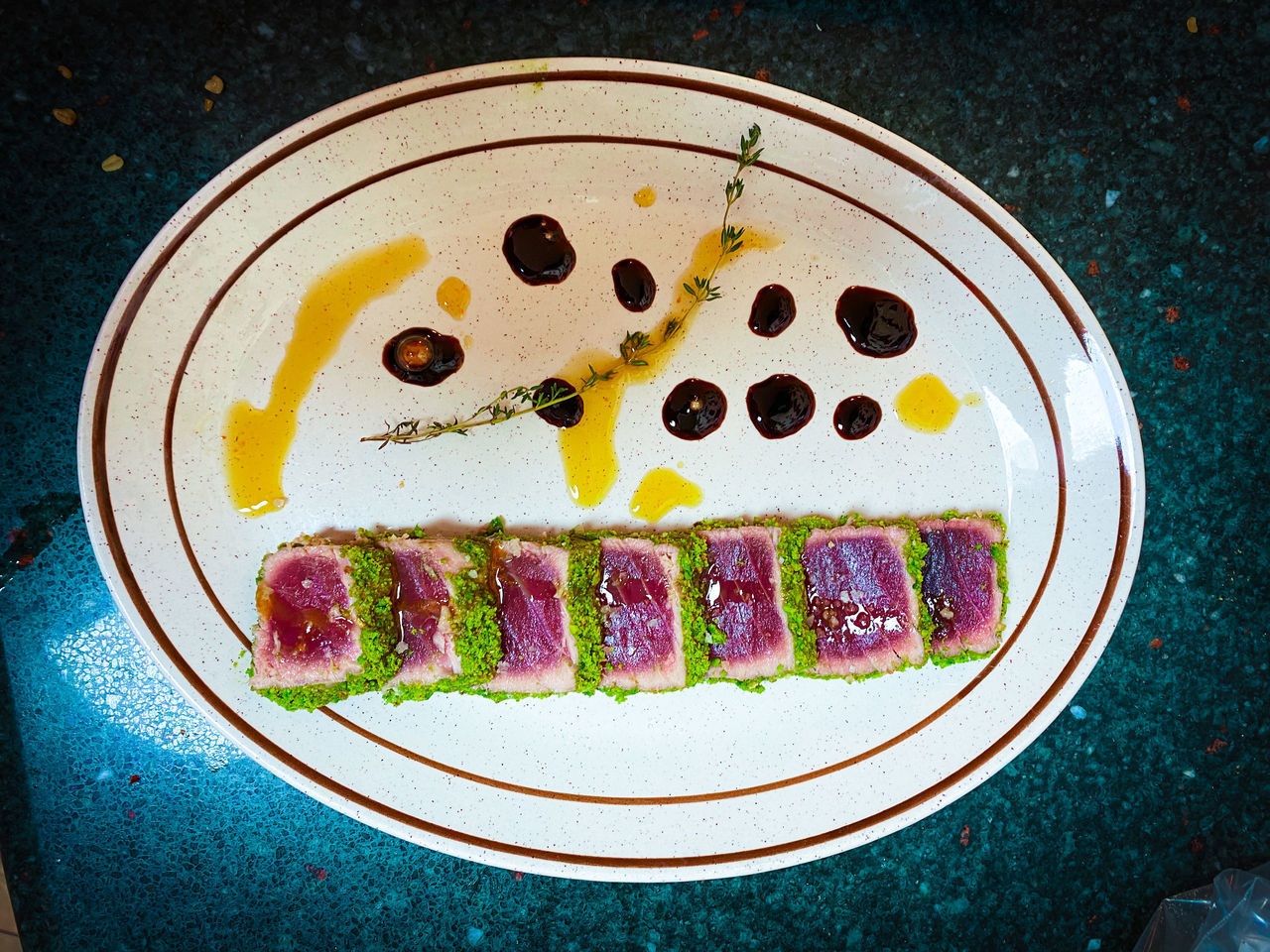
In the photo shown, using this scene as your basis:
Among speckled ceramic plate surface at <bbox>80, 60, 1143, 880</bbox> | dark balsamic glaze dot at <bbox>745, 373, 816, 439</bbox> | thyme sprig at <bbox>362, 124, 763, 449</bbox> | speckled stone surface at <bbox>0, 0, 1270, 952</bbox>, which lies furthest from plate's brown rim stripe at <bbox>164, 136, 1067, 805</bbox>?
dark balsamic glaze dot at <bbox>745, 373, 816, 439</bbox>

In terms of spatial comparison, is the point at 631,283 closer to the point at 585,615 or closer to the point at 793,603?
the point at 585,615

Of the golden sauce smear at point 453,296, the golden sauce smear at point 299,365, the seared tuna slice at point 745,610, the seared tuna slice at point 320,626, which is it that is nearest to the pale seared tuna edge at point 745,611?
the seared tuna slice at point 745,610

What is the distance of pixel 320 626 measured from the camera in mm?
2908

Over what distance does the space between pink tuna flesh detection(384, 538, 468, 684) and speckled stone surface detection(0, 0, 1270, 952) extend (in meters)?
0.92

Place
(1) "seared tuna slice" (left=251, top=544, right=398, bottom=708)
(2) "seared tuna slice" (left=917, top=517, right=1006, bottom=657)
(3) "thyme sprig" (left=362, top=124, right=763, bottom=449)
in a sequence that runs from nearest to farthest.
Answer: (1) "seared tuna slice" (left=251, top=544, right=398, bottom=708)
(3) "thyme sprig" (left=362, top=124, right=763, bottom=449)
(2) "seared tuna slice" (left=917, top=517, right=1006, bottom=657)

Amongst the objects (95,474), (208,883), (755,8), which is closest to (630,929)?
(208,883)

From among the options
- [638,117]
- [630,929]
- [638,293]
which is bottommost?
[630,929]

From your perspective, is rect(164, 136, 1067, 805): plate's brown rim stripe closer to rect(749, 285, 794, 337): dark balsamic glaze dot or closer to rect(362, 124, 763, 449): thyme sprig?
rect(362, 124, 763, 449): thyme sprig

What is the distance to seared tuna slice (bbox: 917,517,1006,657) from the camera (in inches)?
121

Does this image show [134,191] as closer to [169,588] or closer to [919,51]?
[169,588]

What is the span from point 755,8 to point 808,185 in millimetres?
779

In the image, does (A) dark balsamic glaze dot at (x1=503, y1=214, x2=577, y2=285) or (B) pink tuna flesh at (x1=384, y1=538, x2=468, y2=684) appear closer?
(B) pink tuna flesh at (x1=384, y1=538, x2=468, y2=684)

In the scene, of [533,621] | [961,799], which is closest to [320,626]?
[533,621]

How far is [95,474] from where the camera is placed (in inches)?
115
